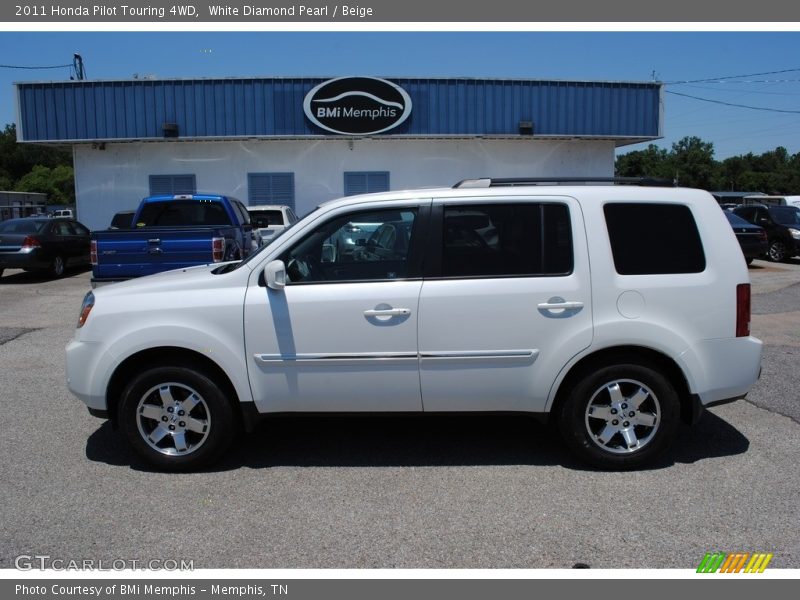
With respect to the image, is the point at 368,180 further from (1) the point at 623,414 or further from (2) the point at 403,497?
(2) the point at 403,497

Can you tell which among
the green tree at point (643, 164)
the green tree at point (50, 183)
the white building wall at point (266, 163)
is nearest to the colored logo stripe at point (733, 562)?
the white building wall at point (266, 163)

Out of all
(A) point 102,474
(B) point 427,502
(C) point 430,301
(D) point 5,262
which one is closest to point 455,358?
(C) point 430,301

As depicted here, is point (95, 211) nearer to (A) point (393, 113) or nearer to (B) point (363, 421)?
(A) point (393, 113)

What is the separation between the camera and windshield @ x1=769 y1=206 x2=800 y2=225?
827 inches

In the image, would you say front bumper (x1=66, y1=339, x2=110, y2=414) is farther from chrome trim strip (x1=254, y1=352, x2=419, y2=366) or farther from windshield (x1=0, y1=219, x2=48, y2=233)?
windshield (x1=0, y1=219, x2=48, y2=233)

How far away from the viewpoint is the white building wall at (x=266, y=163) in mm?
20156

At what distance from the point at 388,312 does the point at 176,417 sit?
1.62m

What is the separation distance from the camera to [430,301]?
459cm

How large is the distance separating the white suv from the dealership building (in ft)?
49.4

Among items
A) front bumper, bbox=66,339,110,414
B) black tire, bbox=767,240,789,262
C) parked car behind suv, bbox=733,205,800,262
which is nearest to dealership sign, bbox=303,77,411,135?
parked car behind suv, bbox=733,205,800,262

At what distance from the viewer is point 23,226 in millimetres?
17234

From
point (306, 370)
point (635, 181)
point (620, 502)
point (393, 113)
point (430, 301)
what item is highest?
point (393, 113)

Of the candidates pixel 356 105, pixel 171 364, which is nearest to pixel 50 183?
pixel 356 105

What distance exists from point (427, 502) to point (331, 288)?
58.5 inches
